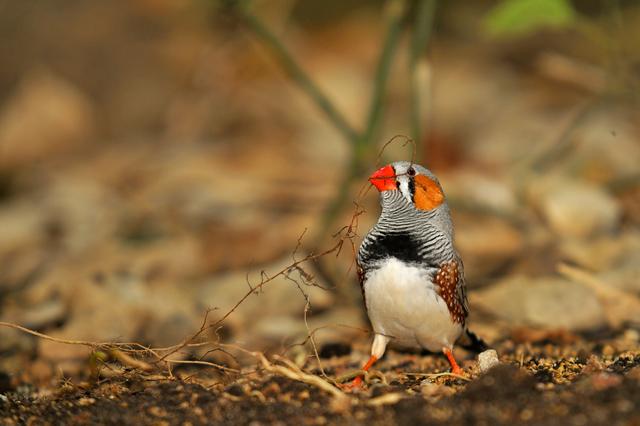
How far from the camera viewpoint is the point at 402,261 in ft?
12.3

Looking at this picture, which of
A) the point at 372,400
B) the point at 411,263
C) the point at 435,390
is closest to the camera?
the point at 372,400

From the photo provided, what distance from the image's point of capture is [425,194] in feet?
12.7

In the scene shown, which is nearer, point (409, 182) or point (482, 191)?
point (409, 182)

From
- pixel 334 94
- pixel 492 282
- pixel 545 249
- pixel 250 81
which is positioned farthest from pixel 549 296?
pixel 250 81

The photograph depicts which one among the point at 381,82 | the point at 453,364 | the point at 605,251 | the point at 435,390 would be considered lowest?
the point at 435,390

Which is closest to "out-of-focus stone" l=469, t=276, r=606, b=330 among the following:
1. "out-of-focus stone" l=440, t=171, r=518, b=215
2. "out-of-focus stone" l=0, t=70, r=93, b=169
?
"out-of-focus stone" l=440, t=171, r=518, b=215

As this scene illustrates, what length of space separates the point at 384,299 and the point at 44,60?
8992 millimetres

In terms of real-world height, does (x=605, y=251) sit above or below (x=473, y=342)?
above

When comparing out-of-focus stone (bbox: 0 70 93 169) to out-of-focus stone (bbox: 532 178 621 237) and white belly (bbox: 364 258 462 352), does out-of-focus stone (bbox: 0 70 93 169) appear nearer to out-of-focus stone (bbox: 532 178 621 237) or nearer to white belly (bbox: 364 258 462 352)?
out-of-focus stone (bbox: 532 178 621 237)

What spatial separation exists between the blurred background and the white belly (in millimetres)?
213

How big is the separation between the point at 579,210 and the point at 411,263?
328 centimetres

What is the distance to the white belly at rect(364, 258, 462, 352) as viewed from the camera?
3730 mm

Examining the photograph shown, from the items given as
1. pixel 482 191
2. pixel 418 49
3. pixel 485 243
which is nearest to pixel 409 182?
pixel 418 49

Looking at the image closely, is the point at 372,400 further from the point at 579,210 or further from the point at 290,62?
the point at 579,210
